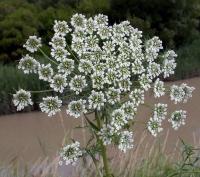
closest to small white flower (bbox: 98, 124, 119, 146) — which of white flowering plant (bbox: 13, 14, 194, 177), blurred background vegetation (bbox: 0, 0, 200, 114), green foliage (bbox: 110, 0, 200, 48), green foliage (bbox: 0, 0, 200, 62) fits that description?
white flowering plant (bbox: 13, 14, 194, 177)

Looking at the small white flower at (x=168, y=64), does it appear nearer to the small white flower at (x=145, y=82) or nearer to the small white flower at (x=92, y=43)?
the small white flower at (x=145, y=82)

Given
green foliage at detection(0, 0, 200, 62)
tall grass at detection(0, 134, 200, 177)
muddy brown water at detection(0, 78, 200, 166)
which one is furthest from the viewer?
green foliage at detection(0, 0, 200, 62)

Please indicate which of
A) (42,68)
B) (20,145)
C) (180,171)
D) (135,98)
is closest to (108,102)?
(135,98)

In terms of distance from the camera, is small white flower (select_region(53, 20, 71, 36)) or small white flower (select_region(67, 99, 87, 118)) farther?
small white flower (select_region(53, 20, 71, 36))

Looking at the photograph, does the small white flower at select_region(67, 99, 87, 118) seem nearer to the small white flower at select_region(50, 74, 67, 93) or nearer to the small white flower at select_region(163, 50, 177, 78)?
the small white flower at select_region(50, 74, 67, 93)

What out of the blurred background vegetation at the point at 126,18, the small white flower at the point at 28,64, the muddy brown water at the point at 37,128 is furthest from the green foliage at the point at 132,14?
the small white flower at the point at 28,64

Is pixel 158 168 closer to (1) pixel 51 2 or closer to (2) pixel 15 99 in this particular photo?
(2) pixel 15 99

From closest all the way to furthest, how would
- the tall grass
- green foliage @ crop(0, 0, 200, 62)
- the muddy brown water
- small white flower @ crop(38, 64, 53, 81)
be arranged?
1. small white flower @ crop(38, 64, 53, 81)
2. the tall grass
3. the muddy brown water
4. green foliage @ crop(0, 0, 200, 62)
